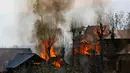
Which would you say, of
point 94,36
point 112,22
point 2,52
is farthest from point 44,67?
point 94,36

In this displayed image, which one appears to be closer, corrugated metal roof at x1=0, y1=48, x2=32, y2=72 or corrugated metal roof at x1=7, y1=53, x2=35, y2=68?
corrugated metal roof at x1=7, y1=53, x2=35, y2=68

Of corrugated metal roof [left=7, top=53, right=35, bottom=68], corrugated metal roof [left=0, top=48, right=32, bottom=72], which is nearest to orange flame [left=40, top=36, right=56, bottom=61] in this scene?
corrugated metal roof [left=0, top=48, right=32, bottom=72]

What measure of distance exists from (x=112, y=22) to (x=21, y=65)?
27.3m

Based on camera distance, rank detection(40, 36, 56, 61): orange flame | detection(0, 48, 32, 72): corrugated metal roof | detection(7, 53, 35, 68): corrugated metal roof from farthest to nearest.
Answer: detection(40, 36, 56, 61): orange flame
detection(0, 48, 32, 72): corrugated metal roof
detection(7, 53, 35, 68): corrugated metal roof

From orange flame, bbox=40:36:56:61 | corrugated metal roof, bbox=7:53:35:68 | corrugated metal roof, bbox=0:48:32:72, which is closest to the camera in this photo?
corrugated metal roof, bbox=7:53:35:68

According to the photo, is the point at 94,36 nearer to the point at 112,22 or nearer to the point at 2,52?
the point at 112,22

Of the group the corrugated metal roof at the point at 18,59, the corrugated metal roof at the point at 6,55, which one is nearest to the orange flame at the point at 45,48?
the corrugated metal roof at the point at 6,55

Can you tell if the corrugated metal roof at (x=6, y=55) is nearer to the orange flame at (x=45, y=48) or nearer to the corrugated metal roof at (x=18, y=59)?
the corrugated metal roof at (x=18, y=59)

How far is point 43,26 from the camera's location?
6462 centimetres

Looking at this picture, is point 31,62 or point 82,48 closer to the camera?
point 31,62

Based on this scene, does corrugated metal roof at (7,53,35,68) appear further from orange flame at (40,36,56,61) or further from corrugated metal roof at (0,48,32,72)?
orange flame at (40,36,56,61)

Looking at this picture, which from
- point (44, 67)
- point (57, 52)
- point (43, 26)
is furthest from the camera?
point (57, 52)

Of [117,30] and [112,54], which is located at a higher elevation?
[117,30]

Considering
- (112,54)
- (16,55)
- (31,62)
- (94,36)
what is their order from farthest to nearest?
1. (94,36)
2. (112,54)
3. (16,55)
4. (31,62)
